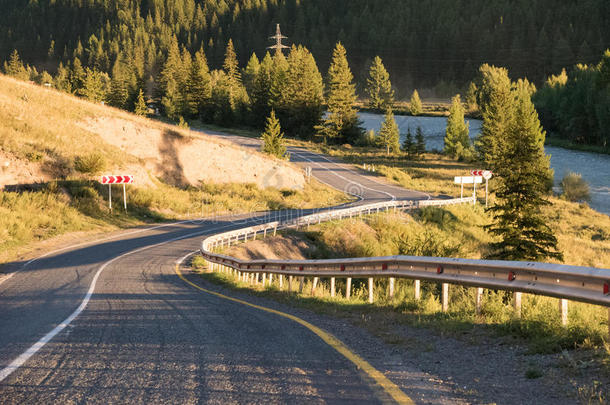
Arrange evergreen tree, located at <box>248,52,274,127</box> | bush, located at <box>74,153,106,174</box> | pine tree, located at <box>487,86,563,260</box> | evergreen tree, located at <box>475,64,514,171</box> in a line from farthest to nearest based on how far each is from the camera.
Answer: evergreen tree, located at <box>248,52,274,127</box> < evergreen tree, located at <box>475,64,514,171</box> < bush, located at <box>74,153,106,174</box> < pine tree, located at <box>487,86,563,260</box>

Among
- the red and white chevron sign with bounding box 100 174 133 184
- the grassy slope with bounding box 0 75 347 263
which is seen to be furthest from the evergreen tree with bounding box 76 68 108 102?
the red and white chevron sign with bounding box 100 174 133 184

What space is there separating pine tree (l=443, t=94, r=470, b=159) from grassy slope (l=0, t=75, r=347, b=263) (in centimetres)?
4279

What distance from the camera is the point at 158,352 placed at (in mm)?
6258

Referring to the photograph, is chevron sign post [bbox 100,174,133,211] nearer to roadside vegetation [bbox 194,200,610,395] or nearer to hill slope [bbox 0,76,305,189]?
hill slope [bbox 0,76,305,189]

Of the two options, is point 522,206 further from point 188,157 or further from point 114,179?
point 188,157

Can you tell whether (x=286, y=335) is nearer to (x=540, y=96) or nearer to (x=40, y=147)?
(x=40, y=147)

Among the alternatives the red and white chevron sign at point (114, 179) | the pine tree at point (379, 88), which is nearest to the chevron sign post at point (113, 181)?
the red and white chevron sign at point (114, 179)

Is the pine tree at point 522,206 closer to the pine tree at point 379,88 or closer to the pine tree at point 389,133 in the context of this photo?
the pine tree at point 389,133

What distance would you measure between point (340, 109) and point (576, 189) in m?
40.3

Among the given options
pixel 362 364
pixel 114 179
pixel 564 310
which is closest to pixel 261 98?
pixel 114 179

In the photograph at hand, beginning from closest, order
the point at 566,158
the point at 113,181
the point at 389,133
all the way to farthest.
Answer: the point at 113,181 < the point at 389,133 < the point at 566,158

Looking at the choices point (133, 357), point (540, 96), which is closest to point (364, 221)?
point (133, 357)

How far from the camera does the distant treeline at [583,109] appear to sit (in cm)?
8931

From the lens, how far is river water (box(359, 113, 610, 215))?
65.8m
